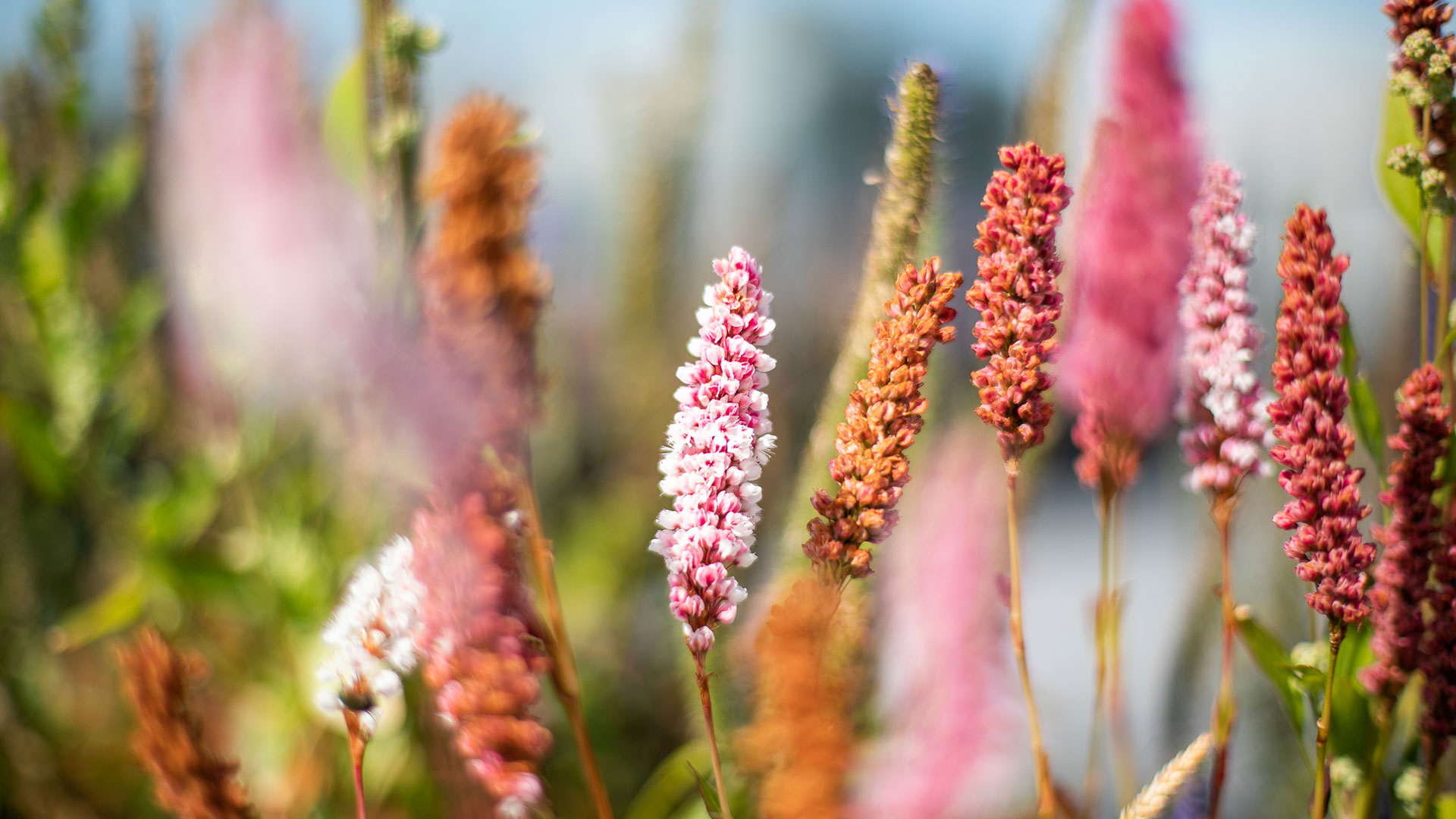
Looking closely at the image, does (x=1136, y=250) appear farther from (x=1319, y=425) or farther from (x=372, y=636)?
(x=372, y=636)

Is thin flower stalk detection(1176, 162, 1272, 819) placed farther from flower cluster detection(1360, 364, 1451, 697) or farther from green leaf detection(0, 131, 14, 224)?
green leaf detection(0, 131, 14, 224)

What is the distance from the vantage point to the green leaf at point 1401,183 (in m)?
0.27

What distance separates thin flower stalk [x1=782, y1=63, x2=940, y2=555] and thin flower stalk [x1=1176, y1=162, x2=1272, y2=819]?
0.20 ft

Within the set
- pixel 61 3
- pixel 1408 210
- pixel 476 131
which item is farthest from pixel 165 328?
pixel 1408 210

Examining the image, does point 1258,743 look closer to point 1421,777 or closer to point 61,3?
point 1421,777

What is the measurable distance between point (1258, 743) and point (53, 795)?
2.04 feet

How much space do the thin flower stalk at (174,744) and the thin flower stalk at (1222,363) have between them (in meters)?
0.24

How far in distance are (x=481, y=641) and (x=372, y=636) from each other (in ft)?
0.09

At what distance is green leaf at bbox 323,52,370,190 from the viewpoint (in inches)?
16.0

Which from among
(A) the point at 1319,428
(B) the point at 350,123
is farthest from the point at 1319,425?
(B) the point at 350,123

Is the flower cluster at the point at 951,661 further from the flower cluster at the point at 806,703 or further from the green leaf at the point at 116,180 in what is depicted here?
the green leaf at the point at 116,180

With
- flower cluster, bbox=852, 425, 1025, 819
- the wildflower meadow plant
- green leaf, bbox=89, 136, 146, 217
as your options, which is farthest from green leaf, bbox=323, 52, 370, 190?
flower cluster, bbox=852, 425, 1025, 819

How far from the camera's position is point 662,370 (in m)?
0.65

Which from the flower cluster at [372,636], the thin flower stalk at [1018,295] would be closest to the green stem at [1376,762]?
the thin flower stalk at [1018,295]
